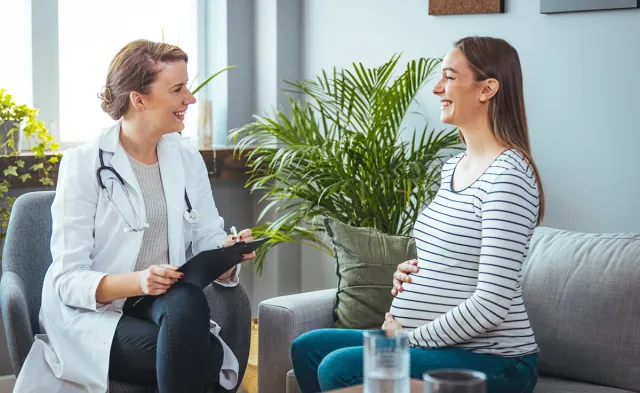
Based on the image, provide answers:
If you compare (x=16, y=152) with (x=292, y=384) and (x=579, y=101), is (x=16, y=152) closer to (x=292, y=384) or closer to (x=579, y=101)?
(x=292, y=384)

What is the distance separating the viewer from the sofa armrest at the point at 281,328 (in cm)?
250

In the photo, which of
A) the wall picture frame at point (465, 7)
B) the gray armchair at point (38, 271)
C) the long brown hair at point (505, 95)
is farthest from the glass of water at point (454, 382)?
the wall picture frame at point (465, 7)

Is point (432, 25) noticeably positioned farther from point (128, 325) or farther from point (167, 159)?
point (128, 325)

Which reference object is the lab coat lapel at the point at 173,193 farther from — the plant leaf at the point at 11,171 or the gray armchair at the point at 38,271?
the plant leaf at the point at 11,171

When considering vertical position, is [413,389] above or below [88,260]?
below

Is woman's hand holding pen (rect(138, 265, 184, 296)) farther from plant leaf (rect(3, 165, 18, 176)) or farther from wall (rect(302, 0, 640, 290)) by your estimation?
wall (rect(302, 0, 640, 290))

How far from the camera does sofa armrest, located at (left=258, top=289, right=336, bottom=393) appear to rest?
8.21 feet

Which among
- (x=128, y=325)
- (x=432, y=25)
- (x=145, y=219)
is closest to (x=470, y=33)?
(x=432, y=25)

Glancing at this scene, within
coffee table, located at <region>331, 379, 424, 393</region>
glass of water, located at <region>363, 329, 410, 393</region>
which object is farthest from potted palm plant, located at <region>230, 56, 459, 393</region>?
glass of water, located at <region>363, 329, 410, 393</region>

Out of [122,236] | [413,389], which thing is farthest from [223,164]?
[413,389]

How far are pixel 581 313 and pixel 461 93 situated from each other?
661 mm

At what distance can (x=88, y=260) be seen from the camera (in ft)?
7.52

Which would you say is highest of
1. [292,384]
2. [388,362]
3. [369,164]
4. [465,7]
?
[465,7]

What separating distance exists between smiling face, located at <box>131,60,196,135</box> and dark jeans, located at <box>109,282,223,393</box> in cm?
50
